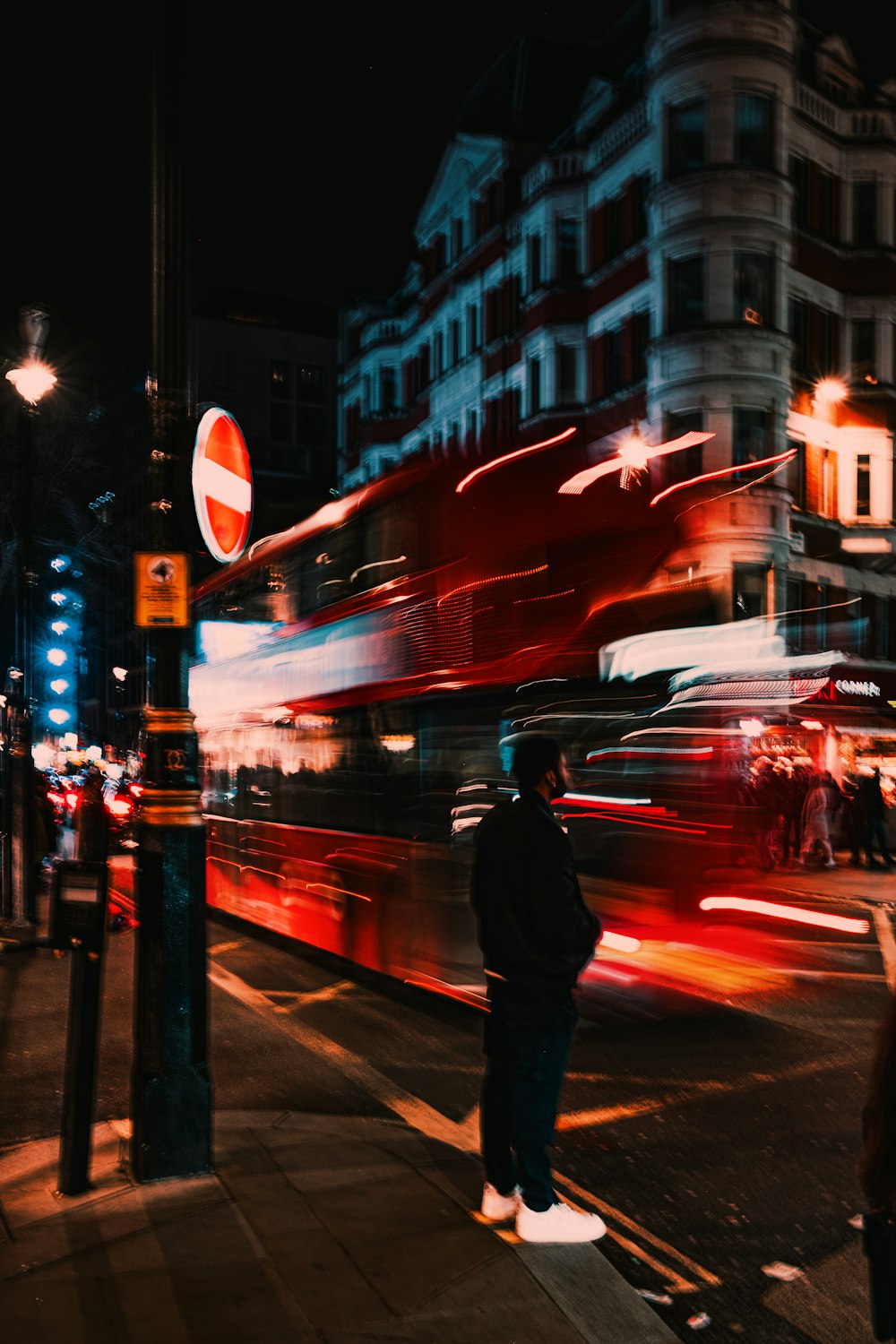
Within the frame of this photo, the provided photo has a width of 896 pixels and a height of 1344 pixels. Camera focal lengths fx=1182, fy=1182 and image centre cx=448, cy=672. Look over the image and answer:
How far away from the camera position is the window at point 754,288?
2617 cm

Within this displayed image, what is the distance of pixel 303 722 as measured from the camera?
10.4 metres

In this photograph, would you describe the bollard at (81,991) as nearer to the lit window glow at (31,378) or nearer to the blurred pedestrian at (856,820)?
the lit window glow at (31,378)

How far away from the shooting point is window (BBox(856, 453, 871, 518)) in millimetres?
28734

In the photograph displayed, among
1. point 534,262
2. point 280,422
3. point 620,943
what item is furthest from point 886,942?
point 280,422

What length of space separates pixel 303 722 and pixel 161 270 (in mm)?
5565

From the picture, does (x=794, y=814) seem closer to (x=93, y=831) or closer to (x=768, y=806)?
(x=768, y=806)

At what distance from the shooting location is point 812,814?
A: 1820cm

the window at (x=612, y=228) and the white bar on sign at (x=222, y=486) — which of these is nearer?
the white bar on sign at (x=222, y=486)

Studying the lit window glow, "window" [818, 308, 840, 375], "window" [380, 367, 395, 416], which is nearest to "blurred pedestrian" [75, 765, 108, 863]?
the lit window glow

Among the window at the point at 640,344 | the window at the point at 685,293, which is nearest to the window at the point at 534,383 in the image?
the window at the point at 640,344

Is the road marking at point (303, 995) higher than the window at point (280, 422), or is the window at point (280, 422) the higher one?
the window at point (280, 422)

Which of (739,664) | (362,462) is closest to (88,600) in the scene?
(362,462)

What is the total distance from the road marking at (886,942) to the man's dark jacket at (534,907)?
551 cm

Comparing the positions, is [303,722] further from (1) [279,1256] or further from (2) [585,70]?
(2) [585,70]
